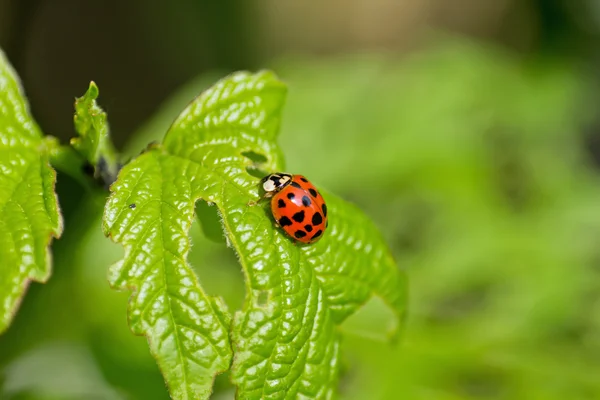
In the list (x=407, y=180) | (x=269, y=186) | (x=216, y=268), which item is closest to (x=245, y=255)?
(x=269, y=186)

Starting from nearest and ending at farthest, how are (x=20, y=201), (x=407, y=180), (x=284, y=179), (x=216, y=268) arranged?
(x=20, y=201) < (x=284, y=179) < (x=216, y=268) < (x=407, y=180)

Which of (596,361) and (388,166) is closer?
(596,361)

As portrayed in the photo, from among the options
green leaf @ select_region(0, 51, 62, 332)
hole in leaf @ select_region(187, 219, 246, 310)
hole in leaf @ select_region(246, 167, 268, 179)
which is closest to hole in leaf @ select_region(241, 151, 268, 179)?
hole in leaf @ select_region(246, 167, 268, 179)

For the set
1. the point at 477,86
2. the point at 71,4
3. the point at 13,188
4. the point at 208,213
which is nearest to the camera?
the point at 13,188

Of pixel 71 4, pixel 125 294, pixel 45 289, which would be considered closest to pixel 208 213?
pixel 125 294

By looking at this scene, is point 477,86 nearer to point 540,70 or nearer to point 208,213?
point 540,70

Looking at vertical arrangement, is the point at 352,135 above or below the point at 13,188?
below

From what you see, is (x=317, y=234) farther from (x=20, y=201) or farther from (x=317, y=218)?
(x=20, y=201)
